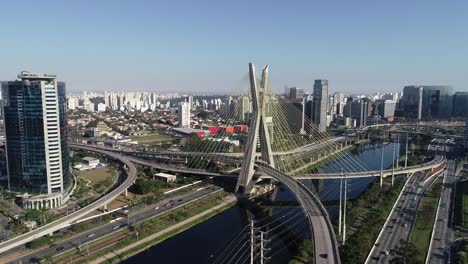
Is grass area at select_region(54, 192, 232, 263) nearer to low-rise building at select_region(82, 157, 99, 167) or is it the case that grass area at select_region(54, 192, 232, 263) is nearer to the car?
the car

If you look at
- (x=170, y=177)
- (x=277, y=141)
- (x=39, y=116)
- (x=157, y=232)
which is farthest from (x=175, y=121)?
(x=157, y=232)

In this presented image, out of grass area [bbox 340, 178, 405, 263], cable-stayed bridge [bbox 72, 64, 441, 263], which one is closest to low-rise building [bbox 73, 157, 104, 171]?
cable-stayed bridge [bbox 72, 64, 441, 263]

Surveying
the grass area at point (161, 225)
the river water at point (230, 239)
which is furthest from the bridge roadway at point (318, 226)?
the grass area at point (161, 225)

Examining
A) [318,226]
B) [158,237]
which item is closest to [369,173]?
[318,226]

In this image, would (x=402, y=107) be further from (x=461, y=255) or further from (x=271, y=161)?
(x=461, y=255)

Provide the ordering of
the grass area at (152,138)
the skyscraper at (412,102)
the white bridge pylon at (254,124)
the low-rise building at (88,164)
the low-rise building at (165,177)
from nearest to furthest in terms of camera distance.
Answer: the white bridge pylon at (254,124) < the low-rise building at (165,177) < the low-rise building at (88,164) < the grass area at (152,138) < the skyscraper at (412,102)

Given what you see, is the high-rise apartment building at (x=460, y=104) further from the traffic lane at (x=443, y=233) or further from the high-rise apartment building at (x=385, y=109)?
the traffic lane at (x=443, y=233)
